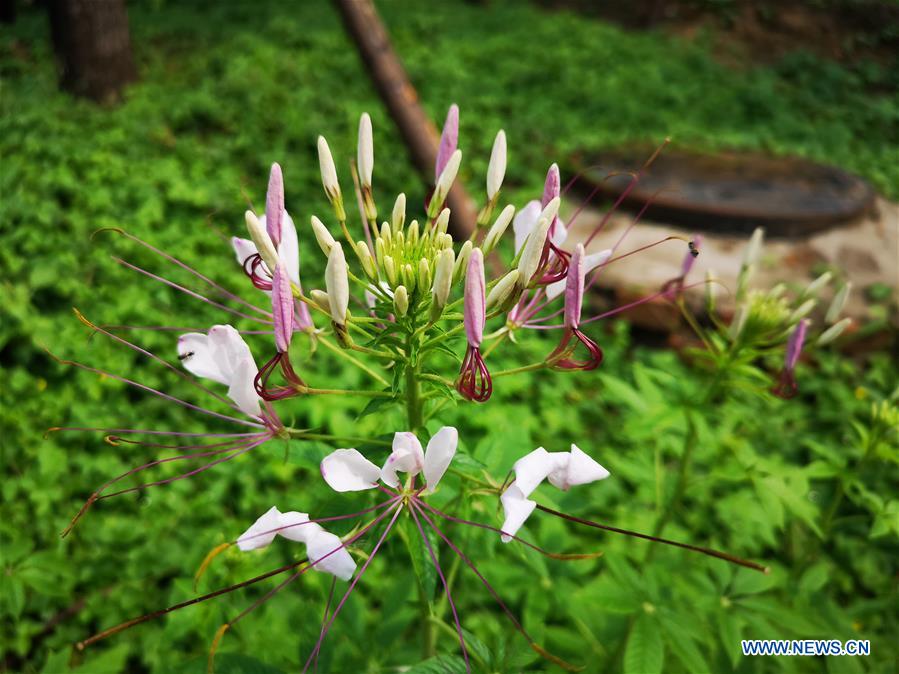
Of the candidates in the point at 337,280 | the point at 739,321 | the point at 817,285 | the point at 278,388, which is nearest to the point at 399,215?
the point at 337,280

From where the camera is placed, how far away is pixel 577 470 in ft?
3.21

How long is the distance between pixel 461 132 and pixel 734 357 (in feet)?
14.4

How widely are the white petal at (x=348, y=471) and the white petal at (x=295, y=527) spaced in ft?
0.27

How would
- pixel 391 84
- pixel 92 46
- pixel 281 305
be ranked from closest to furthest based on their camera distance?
1. pixel 281 305
2. pixel 391 84
3. pixel 92 46

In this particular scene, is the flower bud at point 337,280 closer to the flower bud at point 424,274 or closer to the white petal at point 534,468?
the flower bud at point 424,274

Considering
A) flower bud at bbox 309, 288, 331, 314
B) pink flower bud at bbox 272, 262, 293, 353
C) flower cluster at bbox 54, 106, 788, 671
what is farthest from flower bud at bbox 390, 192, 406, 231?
pink flower bud at bbox 272, 262, 293, 353

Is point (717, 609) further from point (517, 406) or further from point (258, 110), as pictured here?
point (258, 110)

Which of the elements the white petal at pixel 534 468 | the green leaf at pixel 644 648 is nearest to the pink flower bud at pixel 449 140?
the white petal at pixel 534 468

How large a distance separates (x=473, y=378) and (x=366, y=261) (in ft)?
1.08

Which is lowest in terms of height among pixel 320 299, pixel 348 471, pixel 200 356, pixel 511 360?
pixel 511 360

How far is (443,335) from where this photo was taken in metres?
1.15

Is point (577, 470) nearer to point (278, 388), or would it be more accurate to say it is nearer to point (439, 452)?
point (439, 452)

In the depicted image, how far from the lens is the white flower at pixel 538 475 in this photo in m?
0.96

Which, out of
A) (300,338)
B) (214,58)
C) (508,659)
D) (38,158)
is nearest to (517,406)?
(300,338)
